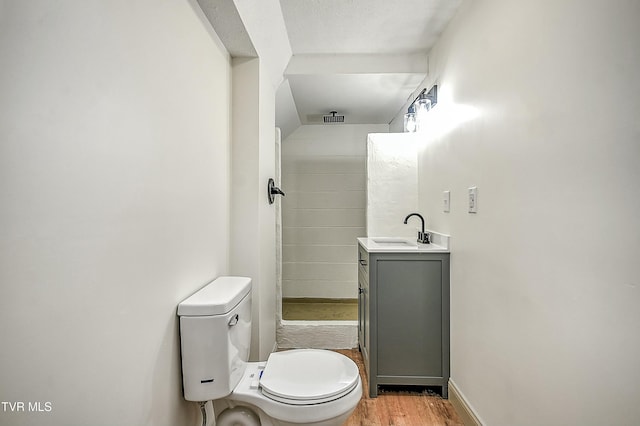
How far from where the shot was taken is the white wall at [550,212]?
811mm

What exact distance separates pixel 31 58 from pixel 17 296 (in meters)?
0.46

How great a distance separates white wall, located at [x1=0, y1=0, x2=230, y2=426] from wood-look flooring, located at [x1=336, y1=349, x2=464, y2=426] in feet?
3.20

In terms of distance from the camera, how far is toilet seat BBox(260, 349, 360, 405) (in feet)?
4.11

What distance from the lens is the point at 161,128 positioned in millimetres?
1104

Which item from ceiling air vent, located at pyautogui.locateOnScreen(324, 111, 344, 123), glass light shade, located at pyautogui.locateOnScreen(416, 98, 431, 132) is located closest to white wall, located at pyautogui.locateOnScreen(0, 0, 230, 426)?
glass light shade, located at pyautogui.locateOnScreen(416, 98, 431, 132)

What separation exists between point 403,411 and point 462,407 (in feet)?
1.06

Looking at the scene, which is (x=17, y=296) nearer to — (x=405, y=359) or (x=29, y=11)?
(x=29, y=11)

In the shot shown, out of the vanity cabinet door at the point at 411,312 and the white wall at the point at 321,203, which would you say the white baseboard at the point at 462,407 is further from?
the white wall at the point at 321,203

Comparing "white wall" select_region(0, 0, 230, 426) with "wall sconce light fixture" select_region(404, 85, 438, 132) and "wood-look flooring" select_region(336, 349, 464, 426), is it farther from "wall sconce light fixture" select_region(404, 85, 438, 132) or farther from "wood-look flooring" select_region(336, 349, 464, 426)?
"wall sconce light fixture" select_region(404, 85, 438, 132)

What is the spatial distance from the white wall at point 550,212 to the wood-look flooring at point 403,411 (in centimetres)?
20

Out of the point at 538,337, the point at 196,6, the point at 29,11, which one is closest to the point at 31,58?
the point at 29,11

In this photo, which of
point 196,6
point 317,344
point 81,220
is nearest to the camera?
point 81,220

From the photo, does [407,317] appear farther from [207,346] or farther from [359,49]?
[359,49]

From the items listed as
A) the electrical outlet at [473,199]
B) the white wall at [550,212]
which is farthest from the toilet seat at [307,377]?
the electrical outlet at [473,199]
